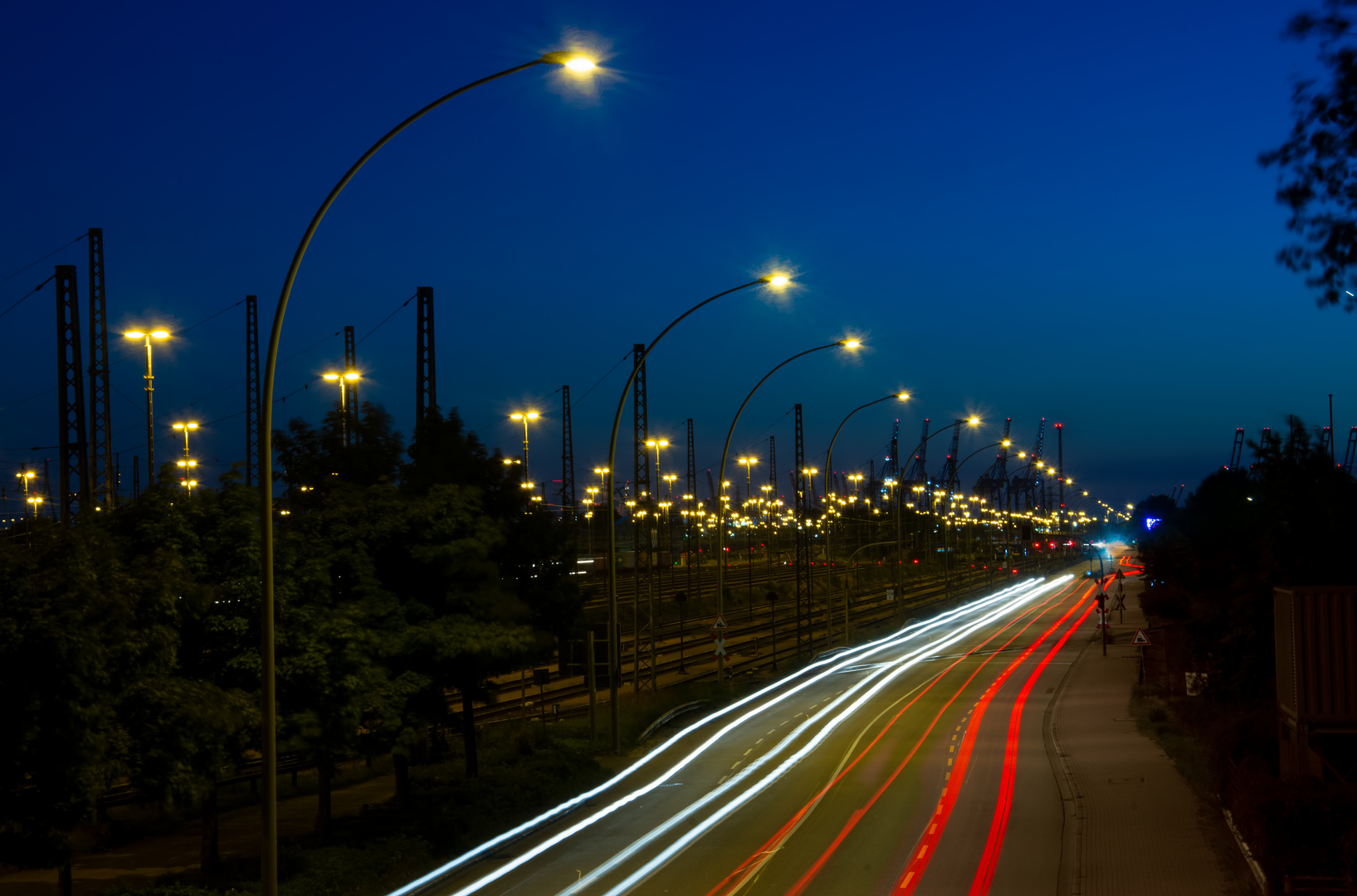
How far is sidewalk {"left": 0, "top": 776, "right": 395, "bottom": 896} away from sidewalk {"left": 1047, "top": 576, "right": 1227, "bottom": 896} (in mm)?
13482

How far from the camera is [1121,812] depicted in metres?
21.1

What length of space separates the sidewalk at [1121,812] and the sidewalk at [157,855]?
13482 mm

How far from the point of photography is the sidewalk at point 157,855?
19.0 m

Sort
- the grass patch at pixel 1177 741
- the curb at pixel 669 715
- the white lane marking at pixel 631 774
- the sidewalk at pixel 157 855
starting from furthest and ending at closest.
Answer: the curb at pixel 669 715 → the grass patch at pixel 1177 741 → the sidewalk at pixel 157 855 → the white lane marking at pixel 631 774

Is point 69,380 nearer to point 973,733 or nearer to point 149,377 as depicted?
point 149,377

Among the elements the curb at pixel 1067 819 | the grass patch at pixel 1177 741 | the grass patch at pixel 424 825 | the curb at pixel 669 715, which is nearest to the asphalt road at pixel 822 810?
the curb at pixel 1067 819

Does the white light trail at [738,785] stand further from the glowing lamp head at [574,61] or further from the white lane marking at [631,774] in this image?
the glowing lamp head at [574,61]

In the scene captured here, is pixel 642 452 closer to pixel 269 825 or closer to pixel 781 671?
pixel 781 671

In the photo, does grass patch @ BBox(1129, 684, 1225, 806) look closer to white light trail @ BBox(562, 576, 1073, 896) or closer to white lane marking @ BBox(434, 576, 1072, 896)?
white light trail @ BBox(562, 576, 1073, 896)

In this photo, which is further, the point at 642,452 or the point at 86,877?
the point at 642,452

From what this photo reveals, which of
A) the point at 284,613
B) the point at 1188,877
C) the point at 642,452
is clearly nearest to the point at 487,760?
the point at 284,613

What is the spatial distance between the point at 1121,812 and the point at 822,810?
5309 mm

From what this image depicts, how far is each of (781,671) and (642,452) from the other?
35.6ft

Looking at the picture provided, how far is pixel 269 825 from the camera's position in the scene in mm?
12906
